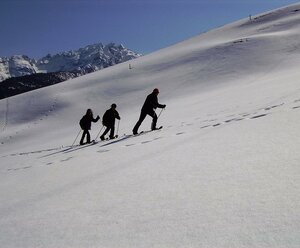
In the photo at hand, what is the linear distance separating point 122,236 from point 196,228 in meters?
0.75

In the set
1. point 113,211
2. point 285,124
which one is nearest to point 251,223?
point 113,211

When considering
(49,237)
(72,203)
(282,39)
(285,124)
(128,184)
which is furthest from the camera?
(282,39)

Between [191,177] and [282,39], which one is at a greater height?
[282,39]

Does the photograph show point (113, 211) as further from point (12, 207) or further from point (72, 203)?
point (12, 207)

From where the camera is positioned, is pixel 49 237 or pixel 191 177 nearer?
pixel 49 237

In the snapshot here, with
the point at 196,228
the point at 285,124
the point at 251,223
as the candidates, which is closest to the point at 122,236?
the point at 196,228

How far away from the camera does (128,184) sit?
565 cm

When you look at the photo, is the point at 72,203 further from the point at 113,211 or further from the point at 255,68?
the point at 255,68

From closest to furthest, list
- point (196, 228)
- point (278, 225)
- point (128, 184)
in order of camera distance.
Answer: point (278, 225) < point (196, 228) < point (128, 184)

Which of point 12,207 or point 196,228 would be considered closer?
point 196,228

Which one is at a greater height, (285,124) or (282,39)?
(282,39)

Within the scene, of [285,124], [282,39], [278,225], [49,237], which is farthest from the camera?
[282,39]

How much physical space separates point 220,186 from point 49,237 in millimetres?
2098

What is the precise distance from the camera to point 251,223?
332cm
